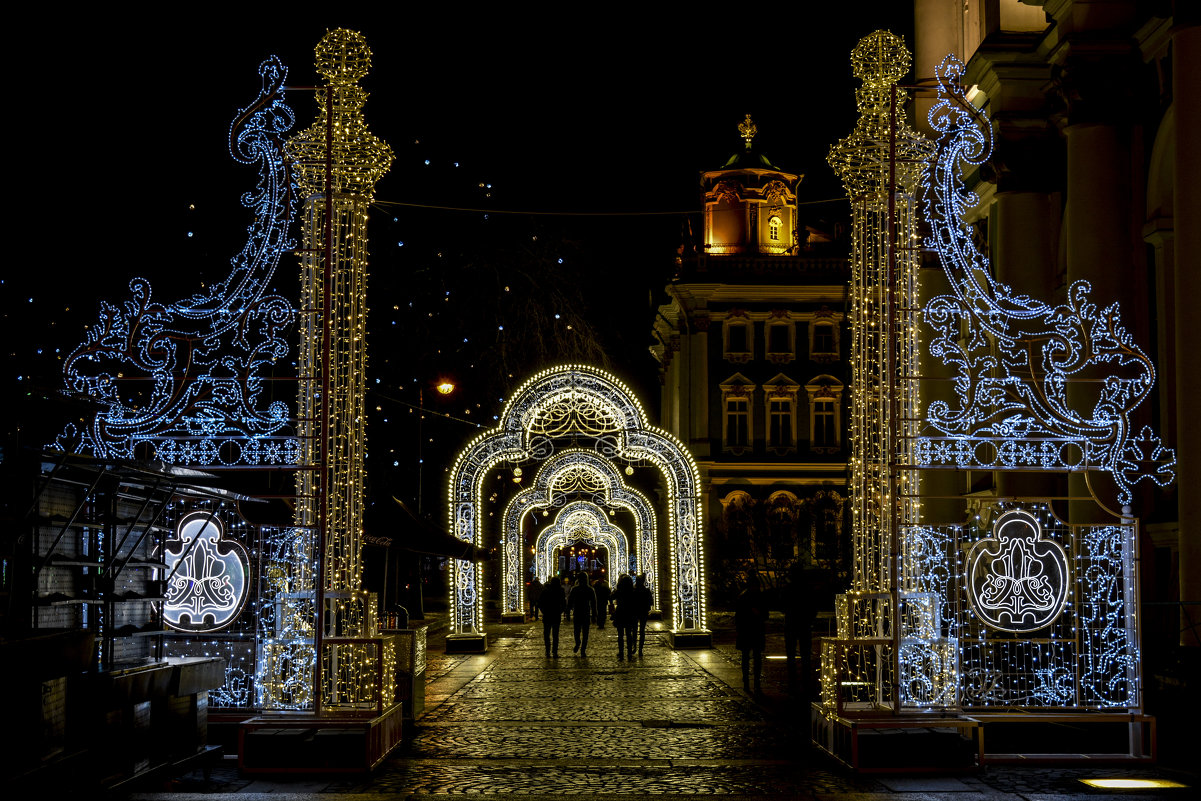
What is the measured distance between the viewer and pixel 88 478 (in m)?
10.4

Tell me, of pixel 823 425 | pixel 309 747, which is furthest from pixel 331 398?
pixel 823 425

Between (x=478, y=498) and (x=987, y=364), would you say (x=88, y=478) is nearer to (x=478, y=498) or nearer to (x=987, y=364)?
(x=987, y=364)

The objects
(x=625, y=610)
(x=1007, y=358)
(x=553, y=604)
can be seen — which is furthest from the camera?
(x=553, y=604)

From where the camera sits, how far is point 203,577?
41.9ft

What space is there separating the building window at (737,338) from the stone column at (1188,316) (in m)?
48.1

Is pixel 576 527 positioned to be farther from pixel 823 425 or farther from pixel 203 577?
pixel 203 577

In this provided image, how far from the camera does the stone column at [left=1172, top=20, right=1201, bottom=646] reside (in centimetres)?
1497

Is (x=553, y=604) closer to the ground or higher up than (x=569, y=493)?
closer to the ground

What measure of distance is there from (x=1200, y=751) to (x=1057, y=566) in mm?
2320

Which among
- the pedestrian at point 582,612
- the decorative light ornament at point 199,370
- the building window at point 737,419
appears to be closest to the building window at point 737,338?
the building window at point 737,419

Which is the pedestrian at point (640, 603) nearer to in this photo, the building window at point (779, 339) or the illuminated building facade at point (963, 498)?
the illuminated building facade at point (963, 498)

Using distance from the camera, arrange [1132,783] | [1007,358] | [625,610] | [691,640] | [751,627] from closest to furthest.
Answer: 1. [1132,783]
2. [1007,358]
3. [751,627]
4. [625,610]
5. [691,640]

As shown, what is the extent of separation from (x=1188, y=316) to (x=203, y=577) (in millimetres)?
10281

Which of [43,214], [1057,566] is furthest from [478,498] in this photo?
[1057,566]
